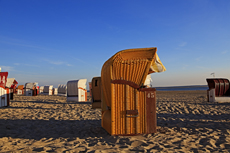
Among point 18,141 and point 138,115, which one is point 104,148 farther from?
point 18,141

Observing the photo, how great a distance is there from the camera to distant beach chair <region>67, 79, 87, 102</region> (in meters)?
18.1

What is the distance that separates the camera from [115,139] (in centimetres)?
512

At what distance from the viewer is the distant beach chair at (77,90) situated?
59.5 ft

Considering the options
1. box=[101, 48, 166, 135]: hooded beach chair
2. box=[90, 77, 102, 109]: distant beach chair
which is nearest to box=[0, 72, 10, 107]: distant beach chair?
box=[90, 77, 102, 109]: distant beach chair

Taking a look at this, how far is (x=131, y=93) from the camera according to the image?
→ 213 inches

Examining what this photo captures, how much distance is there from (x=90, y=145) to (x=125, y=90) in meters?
1.77

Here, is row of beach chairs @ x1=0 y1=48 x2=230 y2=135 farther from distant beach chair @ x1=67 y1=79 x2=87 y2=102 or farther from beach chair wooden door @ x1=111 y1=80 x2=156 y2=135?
distant beach chair @ x1=67 y1=79 x2=87 y2=102

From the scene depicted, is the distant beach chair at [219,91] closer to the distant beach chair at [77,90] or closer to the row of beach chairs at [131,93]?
the distant beach chair at [77,90]

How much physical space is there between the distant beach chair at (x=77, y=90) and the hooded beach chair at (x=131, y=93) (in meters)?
13.1

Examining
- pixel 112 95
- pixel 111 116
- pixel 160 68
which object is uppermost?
pixel 160 68

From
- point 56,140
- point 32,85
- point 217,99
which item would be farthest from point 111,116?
point 32,85

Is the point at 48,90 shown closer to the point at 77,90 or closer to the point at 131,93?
the point at 77,90

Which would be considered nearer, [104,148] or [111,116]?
[104,148]

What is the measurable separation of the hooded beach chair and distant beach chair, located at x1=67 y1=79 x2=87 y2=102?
13065 mm
